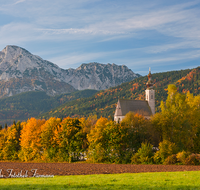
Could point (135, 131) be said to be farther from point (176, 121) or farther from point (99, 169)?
point (99, 169)

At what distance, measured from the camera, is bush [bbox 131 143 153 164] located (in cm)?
6212

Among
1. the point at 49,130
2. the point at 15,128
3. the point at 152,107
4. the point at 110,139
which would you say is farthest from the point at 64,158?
the point at 152,107

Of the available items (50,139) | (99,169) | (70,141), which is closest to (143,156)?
(99,169)

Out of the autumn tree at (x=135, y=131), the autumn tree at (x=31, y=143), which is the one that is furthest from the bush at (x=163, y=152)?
the autumn tree at (x=31, y=143)

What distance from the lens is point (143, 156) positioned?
6294cm

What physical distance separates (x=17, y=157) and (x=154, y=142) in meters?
46.8

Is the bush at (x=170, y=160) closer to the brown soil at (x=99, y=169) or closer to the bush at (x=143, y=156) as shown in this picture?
the bush at (x=143, y=156)

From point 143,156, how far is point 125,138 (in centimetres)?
808

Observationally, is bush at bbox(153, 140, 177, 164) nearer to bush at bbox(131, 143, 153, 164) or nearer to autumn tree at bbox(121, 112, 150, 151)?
bush at bbox(131, 143, 153, 164)

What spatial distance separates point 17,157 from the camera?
283 ft

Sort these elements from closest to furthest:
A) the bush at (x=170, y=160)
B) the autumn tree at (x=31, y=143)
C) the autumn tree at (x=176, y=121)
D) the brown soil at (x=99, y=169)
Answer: the brown soil at (x=99, y=169)
the bush at (x=170, y=160)
the autumn tree at (x=176, y=121)
the autumn tree at (x=31, y=143)

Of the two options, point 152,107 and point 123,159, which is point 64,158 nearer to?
point 123,159

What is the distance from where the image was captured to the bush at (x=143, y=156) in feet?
204

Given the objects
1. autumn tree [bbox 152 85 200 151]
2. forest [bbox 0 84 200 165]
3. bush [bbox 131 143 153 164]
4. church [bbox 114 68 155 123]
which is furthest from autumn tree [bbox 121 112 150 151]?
church [bbox 114 68 155 123]
